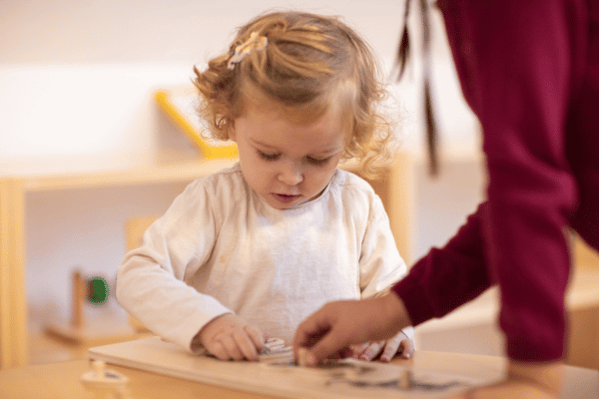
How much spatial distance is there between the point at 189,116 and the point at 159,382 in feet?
3.74

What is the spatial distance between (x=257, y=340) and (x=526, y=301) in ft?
1.20

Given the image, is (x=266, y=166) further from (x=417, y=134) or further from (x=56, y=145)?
(x=417, y=134)

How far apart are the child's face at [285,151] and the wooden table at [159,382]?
0.25m

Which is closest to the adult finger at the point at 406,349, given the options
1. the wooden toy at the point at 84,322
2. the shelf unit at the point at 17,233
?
Result: the shelf unit at the point at 17,233

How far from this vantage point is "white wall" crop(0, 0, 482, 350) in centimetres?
169

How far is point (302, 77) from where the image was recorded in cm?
82

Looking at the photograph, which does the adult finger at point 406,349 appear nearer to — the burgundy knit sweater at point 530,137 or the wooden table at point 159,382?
the wooden table at point 159,382

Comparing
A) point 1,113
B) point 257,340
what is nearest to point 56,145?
point 1,113

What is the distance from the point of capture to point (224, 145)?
1.66 meters

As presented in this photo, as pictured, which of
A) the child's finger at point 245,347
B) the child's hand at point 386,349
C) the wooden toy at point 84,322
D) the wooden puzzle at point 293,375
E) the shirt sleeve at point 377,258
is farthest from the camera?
the wooden toy at point 84,322

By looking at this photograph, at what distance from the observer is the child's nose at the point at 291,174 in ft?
2.74

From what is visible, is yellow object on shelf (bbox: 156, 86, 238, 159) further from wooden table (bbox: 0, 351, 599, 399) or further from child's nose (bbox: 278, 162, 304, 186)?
wooden table (bbox: 0, 351, 599, 399)

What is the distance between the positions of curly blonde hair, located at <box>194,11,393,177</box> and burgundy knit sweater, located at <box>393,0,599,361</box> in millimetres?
330

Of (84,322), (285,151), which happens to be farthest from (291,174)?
(84,322)
